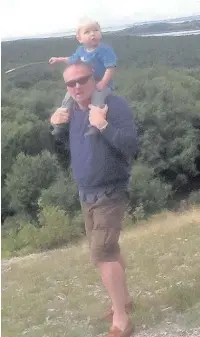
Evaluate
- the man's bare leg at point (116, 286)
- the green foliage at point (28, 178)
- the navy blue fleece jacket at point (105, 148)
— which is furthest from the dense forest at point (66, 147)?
the man's bare leg at point (116, 286)

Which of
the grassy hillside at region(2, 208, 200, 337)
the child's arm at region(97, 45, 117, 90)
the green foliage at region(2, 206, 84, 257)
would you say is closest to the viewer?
the child's arm at region(97, 45, 117, 90)

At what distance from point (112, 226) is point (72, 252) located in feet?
0.99

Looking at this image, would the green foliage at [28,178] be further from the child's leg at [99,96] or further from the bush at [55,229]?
the child's leg at [99,96]

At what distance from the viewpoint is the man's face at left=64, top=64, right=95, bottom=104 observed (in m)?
3.22

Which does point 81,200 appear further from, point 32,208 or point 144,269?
point 144,269

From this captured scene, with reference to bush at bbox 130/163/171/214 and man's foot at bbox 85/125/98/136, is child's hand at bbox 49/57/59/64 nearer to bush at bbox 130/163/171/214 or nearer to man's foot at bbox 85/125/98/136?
man's foot at bbox 85/125/98/136

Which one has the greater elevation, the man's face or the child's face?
the child's face

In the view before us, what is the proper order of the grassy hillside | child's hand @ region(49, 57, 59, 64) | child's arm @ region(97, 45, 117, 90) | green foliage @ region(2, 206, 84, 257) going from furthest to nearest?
the grassy hillside, green foliage @ region(2, 206, 84, 257), child's hand @ region(49, 57, 59, 64), child's arm @ region(97, 45, 117, 90)

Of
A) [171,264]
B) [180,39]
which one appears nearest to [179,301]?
[171,264]

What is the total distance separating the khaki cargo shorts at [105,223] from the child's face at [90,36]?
24.2 inches

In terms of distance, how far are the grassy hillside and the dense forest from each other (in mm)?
95

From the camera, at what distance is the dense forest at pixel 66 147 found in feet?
11.1

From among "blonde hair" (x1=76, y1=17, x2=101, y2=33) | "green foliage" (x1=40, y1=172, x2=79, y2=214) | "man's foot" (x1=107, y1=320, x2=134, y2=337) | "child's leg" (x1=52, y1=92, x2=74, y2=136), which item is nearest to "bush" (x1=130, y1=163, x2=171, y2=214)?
"green foliage" (x1=40, y1=172, x2=79, y2=214)

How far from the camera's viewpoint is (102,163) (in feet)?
10.7
